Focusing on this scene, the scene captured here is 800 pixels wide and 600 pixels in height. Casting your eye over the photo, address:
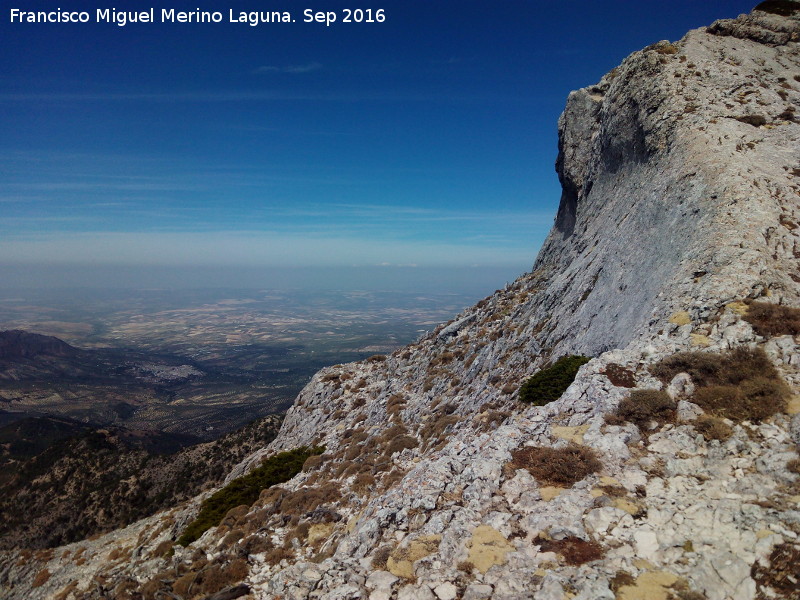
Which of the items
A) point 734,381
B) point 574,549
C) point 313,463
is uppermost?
point 734,381

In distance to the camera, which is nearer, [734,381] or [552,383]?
[734,381]

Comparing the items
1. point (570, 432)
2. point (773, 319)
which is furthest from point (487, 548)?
point (773, 319)

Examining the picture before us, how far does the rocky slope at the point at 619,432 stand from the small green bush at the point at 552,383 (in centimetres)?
189

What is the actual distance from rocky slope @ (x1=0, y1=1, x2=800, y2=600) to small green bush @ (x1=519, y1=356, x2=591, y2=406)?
189 cm

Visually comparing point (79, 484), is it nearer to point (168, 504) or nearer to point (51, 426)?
point (168, 504)

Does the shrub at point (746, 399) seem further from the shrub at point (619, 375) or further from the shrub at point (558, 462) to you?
the shrub at point (558, 462)

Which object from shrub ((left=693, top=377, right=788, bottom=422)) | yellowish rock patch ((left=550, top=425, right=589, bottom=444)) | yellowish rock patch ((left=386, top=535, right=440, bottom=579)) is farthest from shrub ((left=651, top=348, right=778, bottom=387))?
yellowish rock patch ((left=386, top=535, right=440, bottom=579))

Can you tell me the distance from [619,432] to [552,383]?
23.8ft

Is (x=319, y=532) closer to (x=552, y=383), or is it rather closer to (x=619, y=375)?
(x=552, y=383)

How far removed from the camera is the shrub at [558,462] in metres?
9.84

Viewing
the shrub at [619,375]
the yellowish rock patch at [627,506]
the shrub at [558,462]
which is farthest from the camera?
the shrub at [619,375]

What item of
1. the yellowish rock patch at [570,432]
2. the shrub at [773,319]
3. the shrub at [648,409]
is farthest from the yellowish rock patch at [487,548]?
the shrub at [773,319]

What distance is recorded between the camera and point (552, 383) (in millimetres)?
Result: 17859

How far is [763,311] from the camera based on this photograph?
12.7 metres
